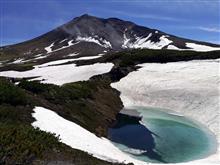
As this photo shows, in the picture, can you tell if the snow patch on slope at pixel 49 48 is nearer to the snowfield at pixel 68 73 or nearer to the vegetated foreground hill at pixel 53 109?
the snowfield at pixel 68 73

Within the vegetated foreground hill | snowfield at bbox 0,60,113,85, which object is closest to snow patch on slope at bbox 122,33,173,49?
snowfield at bbox 0,60,113,85

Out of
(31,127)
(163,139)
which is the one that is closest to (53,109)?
(163,139)

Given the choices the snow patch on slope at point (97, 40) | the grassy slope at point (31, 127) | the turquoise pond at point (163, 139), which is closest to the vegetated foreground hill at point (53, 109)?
the grassy slope at point (31, 127)

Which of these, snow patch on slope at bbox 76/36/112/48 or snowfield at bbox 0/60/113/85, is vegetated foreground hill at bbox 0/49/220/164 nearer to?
snowfield at bbox 0/60/113/85

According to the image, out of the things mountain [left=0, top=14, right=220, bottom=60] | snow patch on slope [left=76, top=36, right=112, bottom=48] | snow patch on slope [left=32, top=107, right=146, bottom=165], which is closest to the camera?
snow patch on slope [left=32, top=107, right=146, bottom=165]

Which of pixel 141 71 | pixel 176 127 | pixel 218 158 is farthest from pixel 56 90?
pixel 141 71
